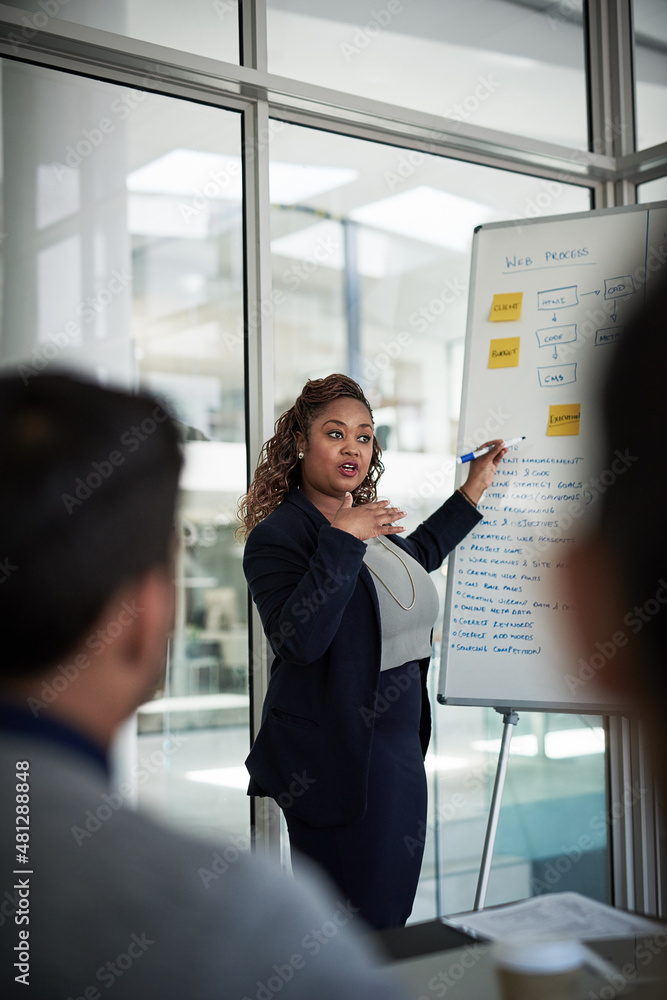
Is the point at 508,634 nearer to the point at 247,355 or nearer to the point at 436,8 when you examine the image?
the point at 247,355

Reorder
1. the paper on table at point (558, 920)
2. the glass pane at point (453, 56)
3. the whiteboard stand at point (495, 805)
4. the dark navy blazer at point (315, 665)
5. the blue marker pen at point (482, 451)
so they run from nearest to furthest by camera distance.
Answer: the paper on table at point (558, 920)
the dark navy blazer at point (315, 665)
the whiteboard stand at point (495, 805)
the blue marker pen at point (482, 451)
the glass pane at point (453, 56)

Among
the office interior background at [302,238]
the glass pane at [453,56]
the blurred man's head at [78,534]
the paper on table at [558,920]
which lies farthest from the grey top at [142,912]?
the glass pane at [453,56]

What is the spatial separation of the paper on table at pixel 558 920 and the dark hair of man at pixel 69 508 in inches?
32.1

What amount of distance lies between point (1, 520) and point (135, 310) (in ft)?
6.06

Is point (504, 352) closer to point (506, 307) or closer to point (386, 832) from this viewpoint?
point (506, 307)

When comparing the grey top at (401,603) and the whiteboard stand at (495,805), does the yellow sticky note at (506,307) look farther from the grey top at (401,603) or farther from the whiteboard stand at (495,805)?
the whiteboard stand at (495,805)

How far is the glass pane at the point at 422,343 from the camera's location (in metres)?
2.59

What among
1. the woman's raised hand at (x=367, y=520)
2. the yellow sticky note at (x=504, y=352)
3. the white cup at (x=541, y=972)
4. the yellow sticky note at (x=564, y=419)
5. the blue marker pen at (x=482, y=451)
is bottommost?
the white cup at (x=541, y=972)

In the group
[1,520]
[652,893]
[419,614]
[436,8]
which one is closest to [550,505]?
[419,614]

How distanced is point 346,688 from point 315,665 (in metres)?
0.10

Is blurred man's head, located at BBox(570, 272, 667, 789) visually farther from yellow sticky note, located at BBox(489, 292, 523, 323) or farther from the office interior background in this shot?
yellow sticky note, located at BBox(489, 292, 523, 323)

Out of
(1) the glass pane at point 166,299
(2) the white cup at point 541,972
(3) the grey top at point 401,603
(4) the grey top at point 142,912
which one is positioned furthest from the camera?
(1) the glass pane at point 166,299

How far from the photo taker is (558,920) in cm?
116

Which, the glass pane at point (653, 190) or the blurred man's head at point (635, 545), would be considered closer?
the blurred man's head at point (635, 545)
